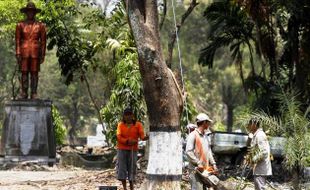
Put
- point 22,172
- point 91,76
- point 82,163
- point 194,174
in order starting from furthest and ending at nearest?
point 91,76
point 82,163
point 22,172
point 194,174

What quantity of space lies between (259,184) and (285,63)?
13273 mm

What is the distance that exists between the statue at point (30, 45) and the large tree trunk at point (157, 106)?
840cm

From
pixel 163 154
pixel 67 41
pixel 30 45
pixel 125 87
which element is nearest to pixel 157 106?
pixel 163 154

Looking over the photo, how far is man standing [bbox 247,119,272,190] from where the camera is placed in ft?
30.3

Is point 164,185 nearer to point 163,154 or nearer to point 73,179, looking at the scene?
point 163,154

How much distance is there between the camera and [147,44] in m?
9.03

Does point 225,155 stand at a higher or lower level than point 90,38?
lower

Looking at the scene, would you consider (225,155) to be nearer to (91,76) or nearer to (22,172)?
(22,172)

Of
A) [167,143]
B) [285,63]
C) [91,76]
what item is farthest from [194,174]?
[91,76]

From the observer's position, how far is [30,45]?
56.0 feet

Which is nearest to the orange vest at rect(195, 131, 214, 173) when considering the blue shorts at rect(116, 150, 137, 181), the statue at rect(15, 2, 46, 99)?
the blue shorts at rect(116, 150, 137, 181)

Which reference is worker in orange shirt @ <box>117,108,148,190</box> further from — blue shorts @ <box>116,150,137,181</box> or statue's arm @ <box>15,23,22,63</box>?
statue's arm @ <box>15,23,22,63</box>

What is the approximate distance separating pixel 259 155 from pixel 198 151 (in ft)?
3.06

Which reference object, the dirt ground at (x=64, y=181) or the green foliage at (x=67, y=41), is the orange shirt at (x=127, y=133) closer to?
the dirt ground at (x=64, y=181)
